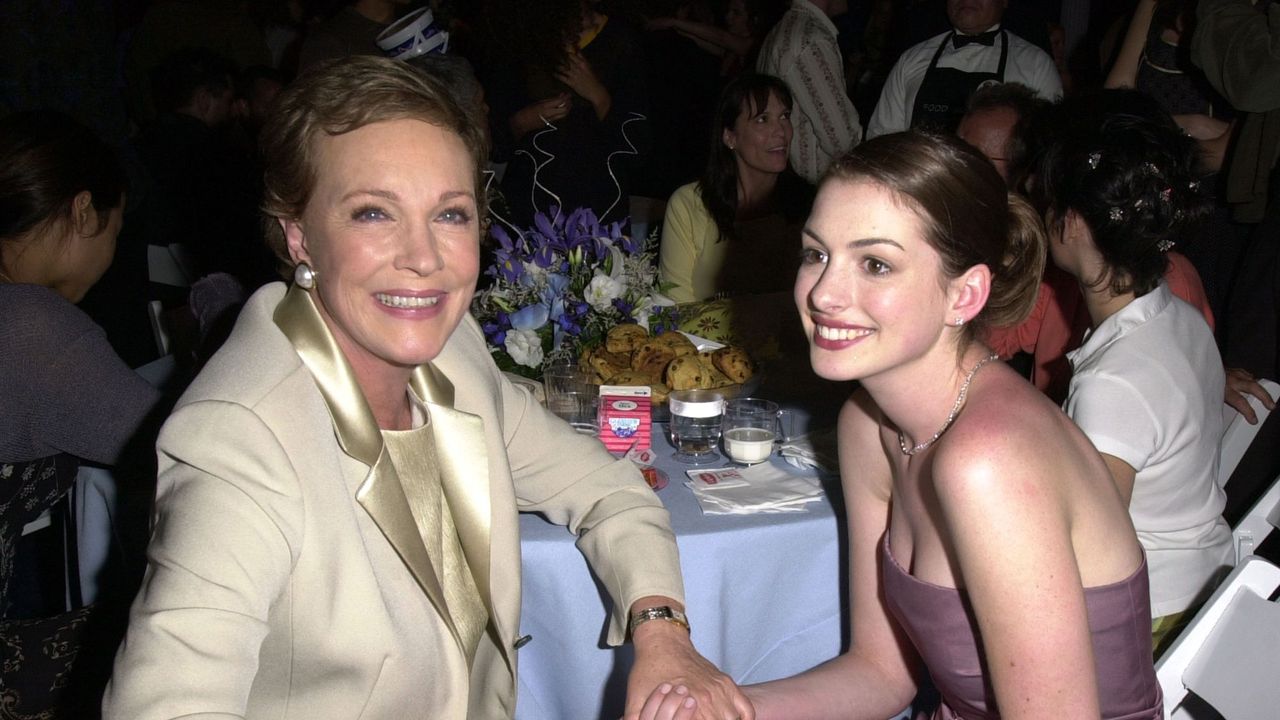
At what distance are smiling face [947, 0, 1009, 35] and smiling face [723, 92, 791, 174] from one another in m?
1.06

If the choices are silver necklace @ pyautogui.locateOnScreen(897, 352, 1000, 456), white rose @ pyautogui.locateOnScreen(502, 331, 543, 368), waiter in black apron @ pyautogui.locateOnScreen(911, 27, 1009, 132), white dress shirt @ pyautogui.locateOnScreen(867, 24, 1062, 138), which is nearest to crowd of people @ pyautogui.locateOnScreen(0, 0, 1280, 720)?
silver necklace @ pyautogui.locateOnScreen(897, 352, 1000, 456)

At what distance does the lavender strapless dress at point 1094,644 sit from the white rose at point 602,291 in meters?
1.23

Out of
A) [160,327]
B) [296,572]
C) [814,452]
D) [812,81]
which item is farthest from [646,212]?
[296,572]

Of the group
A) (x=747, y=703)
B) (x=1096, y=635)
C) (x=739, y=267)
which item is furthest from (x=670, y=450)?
(x=739, y=267)

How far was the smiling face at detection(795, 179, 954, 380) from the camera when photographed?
1554 millimetres

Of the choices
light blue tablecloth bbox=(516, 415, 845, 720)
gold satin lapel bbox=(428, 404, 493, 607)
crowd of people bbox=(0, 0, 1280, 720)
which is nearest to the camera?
crowd of people bbox=(0, 0, 1280, 720)

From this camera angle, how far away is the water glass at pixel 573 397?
260 cm

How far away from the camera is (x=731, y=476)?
7.48 ft

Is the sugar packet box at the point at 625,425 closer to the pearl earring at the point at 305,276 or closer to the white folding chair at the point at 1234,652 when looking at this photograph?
the pearl earring at the point at 305,276

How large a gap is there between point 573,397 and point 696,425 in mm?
355

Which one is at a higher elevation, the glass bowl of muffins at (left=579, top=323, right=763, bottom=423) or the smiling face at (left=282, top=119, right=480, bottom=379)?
the smiling face at (left=282, top=119, right=480, bottom=379)

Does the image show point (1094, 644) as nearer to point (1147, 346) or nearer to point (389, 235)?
point (1147, 346)

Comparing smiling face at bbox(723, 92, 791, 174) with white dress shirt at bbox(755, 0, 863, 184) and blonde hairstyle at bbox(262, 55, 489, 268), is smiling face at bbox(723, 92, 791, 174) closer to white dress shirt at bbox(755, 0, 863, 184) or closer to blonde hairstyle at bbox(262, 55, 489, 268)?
white dress shirt at bbox(755, 0, 863, 184)

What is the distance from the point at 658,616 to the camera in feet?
5.82
